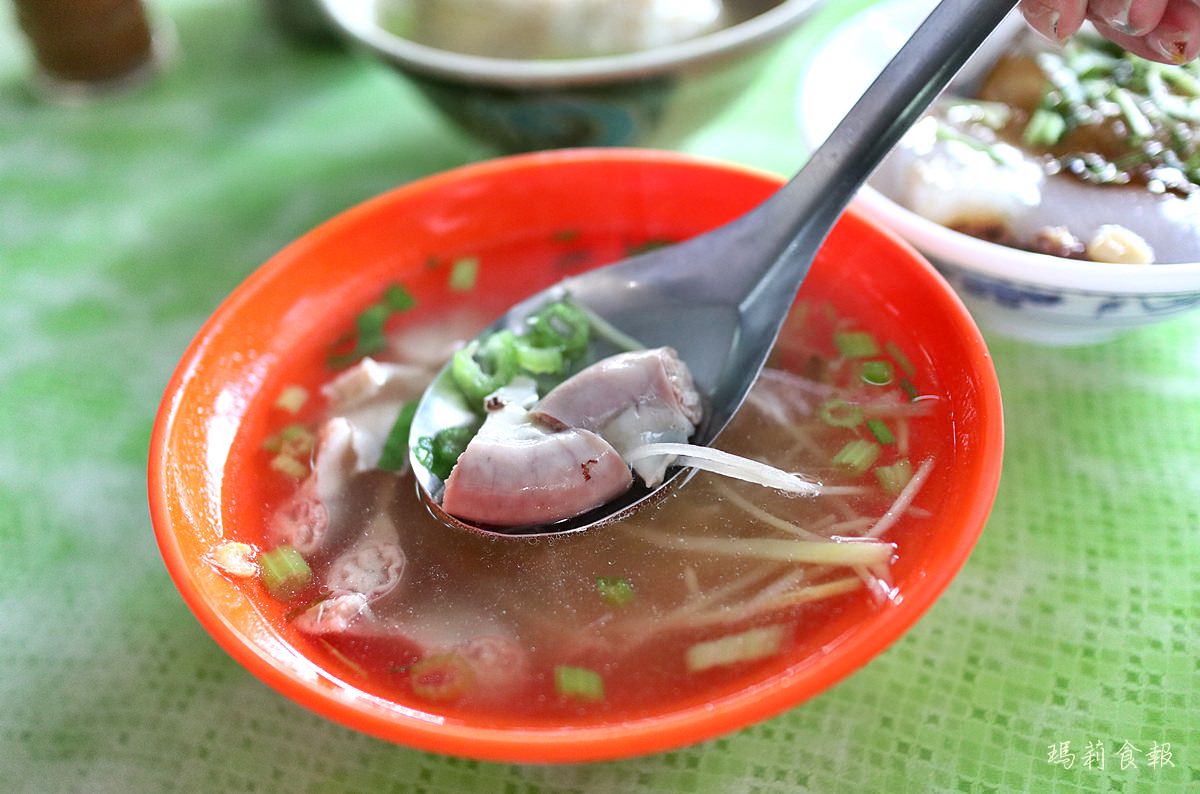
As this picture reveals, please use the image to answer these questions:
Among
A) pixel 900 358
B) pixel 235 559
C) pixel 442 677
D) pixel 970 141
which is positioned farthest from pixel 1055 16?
pixel 235 559

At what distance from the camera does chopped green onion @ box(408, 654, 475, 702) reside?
89 centimetres

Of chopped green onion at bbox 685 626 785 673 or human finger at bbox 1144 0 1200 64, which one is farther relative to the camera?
human finger at bbox 1144 0 1200 64

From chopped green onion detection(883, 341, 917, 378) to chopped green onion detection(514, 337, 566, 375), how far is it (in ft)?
1.40

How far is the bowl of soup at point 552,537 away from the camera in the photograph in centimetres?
85

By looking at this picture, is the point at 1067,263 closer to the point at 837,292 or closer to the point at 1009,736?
the point at 837,292

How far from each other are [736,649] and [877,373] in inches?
17.2

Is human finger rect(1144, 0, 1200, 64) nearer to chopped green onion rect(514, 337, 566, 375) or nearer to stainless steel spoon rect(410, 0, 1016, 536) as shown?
stainless steel spoon rect(410, 0, 1016, 536)

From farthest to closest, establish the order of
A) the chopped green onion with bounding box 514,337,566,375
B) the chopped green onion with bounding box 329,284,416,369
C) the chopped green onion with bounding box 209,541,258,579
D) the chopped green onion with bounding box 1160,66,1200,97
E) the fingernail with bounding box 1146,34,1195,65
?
the chopped green onion with bounding box 1160,66,1200,97, the chopped green onion with bounding box 329,284,416,369, the chopped green onion with bounding box 514,337,566,375, the fingernail with bounding box 1146,34,1195,65, the chopped green onion with bounding box 209,541,258,579

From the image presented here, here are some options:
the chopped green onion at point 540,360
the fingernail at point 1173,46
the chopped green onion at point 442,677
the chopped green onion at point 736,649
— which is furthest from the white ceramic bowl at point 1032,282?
the chopped green onion at point 442,677

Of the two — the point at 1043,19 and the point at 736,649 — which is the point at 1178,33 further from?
the point at 736,649

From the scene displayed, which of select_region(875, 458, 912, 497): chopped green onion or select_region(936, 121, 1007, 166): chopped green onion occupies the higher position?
select_region(936, 121, 1007, 166): chopped green onion

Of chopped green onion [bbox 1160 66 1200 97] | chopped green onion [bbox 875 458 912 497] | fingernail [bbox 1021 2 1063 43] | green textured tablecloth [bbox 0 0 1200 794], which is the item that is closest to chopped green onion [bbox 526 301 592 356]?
chopped green onion [bbox 875 458 912 497]

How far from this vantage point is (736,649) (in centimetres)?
91

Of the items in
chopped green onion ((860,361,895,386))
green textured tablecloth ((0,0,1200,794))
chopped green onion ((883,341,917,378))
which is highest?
chopped green onion ((883,341,917,378))
